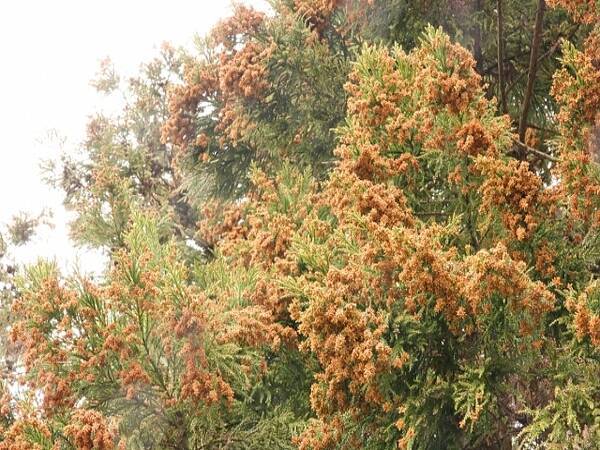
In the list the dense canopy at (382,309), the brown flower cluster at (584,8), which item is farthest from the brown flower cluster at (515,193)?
the brown flower cluster at (584,8)

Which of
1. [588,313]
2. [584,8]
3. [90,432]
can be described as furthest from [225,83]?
[588,313]

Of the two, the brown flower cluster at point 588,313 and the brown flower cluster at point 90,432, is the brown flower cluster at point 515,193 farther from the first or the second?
the brown flower cluster at point 90,432

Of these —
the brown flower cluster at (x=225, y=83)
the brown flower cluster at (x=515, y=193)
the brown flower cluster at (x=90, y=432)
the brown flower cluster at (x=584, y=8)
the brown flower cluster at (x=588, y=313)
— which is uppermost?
the brown flower cluster at (x=225, y=83)

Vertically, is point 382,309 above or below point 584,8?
below

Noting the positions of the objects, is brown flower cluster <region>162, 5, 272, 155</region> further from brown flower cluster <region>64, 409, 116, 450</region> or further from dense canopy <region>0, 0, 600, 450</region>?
brown flower cluster <region>64, 409, 116, 450</region>

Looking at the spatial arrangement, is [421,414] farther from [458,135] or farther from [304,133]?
[304,133]

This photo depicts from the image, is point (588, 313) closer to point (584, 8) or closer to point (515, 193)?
point (515, 193)

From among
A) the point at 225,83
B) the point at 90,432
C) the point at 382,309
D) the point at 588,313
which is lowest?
the point at 588,313

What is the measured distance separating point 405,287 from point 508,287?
869mm

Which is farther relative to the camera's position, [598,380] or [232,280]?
[232,280]

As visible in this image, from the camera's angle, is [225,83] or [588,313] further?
[225,83]

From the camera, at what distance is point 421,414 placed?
6.13 meters

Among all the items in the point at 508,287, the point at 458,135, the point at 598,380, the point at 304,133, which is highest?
the point at 304,133

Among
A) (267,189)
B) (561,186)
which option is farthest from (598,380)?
(267,189)
